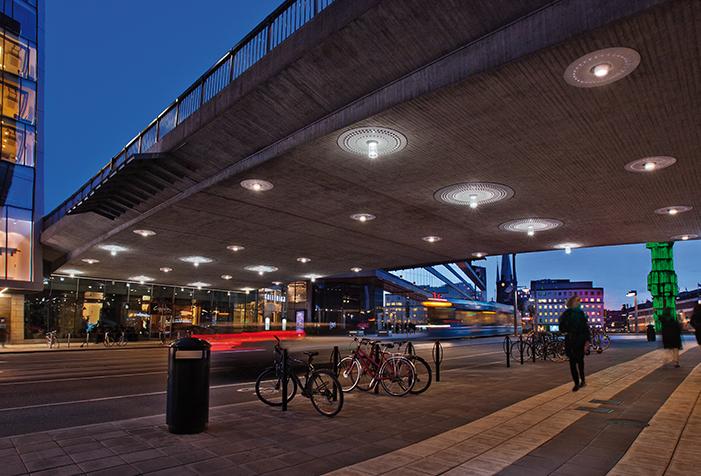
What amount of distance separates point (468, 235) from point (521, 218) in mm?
4237

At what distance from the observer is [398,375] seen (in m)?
10.1

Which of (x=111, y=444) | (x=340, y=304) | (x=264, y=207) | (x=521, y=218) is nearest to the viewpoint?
(x=111, y=444)

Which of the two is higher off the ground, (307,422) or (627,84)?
(627,84)

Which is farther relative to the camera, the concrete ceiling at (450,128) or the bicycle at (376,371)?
the bicycle at (376,371)

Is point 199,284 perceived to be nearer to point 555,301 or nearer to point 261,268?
point 261,268

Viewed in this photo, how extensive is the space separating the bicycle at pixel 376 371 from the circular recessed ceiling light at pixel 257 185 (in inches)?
232

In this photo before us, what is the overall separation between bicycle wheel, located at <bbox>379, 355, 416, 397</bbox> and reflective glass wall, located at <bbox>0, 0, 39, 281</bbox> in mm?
26363

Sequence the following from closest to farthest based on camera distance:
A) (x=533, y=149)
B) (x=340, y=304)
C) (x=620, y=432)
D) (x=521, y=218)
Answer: (x=620, y=432) < (x=533, y=149) < (x=521, y=218) < (x=340, y=304)

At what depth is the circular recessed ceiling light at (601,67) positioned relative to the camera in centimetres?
744

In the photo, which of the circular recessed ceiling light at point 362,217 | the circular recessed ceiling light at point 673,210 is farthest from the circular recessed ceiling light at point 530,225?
the circular recessed ceiling light at point 362,217

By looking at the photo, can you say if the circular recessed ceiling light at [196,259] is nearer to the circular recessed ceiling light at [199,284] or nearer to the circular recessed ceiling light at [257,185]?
the circular recessed ceiling light at [199,284]

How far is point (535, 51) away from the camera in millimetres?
7305

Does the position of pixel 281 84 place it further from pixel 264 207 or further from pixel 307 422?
pixel 264 207

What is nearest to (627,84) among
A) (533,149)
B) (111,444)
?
(533,149)
